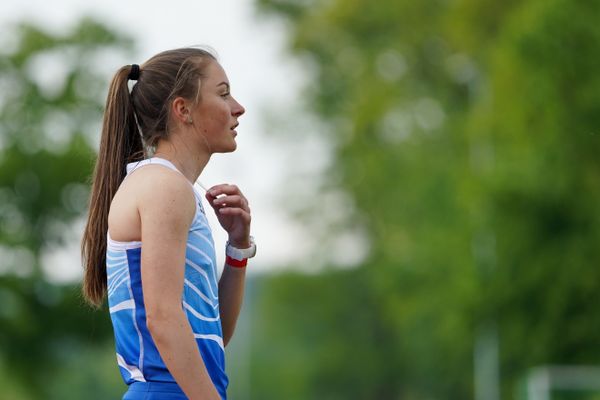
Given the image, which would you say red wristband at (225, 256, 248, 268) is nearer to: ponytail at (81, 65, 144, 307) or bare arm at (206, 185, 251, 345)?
bare arm at (206, 185, 251, 345)

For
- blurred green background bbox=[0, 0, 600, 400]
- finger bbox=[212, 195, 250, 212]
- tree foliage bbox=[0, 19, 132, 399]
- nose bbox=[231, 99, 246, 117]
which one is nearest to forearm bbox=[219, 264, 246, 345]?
finger bbox=[212, 195, 250, 212]

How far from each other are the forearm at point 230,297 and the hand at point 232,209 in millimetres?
109

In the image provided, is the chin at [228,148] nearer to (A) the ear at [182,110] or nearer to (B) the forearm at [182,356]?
(A) the ear at [182,110]

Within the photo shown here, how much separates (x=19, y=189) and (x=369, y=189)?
965 cm

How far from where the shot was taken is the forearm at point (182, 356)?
141 inches

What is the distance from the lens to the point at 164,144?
392cm

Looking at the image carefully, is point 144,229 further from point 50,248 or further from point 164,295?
point 50,248

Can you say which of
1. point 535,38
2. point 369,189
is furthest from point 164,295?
point 369,189

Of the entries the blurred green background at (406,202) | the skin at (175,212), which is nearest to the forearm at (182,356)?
the skin at (175,212)

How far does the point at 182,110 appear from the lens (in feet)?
12.8

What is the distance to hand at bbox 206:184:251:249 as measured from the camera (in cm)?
420

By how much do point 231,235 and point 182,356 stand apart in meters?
0.85

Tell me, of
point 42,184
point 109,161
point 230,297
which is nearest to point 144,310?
point 109,161

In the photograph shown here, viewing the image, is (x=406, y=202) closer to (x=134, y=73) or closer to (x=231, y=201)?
(x=231, y=201)
